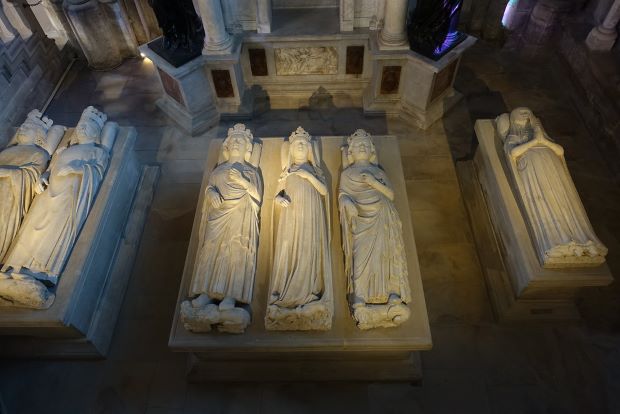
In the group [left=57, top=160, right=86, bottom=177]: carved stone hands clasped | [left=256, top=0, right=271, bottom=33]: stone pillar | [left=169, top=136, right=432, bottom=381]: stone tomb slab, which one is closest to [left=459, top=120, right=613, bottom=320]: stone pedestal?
[left=169, top=136, right=432, bottom=381]: stone tomb slab

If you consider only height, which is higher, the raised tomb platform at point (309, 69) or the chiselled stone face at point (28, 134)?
the raised tomb platform at point (309, 69)

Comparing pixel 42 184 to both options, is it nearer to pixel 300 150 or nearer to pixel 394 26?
pixel 300 150

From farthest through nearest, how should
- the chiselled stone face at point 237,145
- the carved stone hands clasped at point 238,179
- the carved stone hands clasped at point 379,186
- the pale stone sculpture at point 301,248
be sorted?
the chiselled stone face at point 237,145 → the carved stone hands clasped at point 238,179 → the carved stone hands clasped at point 379,186 → the pale stone sculpture at point 301,248

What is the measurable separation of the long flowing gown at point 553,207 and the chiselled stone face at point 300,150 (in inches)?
88.5

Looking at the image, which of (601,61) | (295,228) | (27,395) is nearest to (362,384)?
(295,228)

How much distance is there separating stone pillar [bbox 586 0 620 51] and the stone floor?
4.72 feet

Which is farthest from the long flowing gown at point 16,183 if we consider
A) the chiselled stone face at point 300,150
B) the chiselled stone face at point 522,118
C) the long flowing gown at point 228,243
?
the chiselled stone face at point 522,118

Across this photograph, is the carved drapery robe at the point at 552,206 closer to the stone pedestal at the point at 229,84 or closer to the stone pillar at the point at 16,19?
the stone pedestal at the point at 229,84

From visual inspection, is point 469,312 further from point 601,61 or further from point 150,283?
point 601,61

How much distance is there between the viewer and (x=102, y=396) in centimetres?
411

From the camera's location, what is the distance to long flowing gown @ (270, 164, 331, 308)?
141 inches

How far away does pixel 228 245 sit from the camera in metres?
3.86

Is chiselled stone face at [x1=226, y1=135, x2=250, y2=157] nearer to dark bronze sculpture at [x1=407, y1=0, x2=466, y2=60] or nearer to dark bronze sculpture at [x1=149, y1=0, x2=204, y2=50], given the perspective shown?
dark bronze sculpture at [x1=149, y1=0, x2=204, y2=50]

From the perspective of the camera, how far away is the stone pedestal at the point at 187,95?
5785mm
